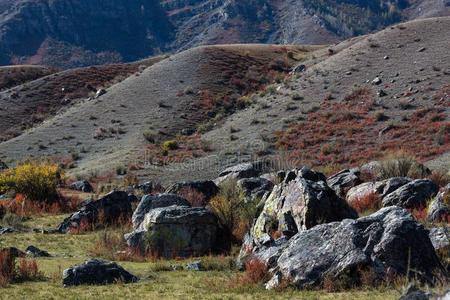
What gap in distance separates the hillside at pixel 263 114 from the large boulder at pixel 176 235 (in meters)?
20.7

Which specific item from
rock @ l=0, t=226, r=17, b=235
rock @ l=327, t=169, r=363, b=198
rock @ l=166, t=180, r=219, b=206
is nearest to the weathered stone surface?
rock @ l=166, t=180, r=219, b=206

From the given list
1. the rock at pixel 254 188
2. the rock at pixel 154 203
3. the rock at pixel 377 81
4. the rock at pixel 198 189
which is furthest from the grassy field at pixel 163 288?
the rock at pixel 377 81

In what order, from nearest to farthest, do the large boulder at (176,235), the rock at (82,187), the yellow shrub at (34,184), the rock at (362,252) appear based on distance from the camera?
the rock at (362,252) → the large boulder at (176,235) → the yellow shrub at (34,184) → the rock at (82,187)

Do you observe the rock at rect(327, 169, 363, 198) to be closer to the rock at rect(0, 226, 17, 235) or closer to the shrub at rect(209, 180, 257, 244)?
the shrub at rect(209, 180, 257, 244)

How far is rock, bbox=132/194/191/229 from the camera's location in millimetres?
20219

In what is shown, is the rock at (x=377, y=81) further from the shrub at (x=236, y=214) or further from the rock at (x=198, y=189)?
the shrub at (x=236, y=214)

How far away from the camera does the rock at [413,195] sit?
63.7 feet

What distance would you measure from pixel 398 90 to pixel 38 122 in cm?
4117

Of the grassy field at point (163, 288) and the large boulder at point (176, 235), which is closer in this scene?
the grassy field at point (163, 288)

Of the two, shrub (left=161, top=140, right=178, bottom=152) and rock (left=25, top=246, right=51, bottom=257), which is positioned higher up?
rock (left=25, top=246, right=51, bottom=257)

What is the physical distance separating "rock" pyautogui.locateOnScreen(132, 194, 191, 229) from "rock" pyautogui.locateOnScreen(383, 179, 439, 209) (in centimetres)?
677

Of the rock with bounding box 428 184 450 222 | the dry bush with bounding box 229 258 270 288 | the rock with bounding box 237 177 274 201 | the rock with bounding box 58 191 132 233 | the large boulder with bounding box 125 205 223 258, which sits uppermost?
the dry bush with bounding box 229 258 270 288

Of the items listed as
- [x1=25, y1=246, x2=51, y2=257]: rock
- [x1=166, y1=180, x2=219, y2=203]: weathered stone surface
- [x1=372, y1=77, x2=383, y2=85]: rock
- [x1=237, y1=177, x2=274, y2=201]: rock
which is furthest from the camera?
[x1=372, y1=77, x2=383, y2=85]: rock

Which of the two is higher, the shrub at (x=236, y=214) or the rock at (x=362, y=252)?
the rock at (x=362, y=252)
